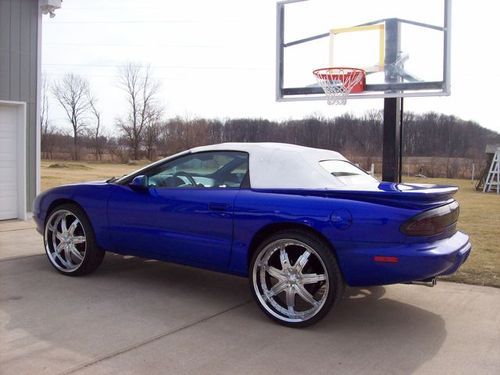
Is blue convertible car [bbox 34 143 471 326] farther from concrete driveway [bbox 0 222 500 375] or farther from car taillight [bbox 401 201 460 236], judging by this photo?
concrete driveway [bbox 0 222 500 375]

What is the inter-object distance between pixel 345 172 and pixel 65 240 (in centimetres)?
322

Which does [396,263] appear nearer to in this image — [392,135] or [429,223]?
[429,223]

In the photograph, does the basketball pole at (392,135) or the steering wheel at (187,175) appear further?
the basketball pole at (392,135)

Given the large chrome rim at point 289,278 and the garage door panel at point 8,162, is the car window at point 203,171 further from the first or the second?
the garage door panel at point 8,162

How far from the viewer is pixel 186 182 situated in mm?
5297

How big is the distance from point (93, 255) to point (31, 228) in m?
3.91

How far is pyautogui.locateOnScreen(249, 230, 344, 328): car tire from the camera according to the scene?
4.29 m

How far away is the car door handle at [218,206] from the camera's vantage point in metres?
Result: 4.77

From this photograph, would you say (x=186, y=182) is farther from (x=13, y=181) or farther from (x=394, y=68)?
(x=13, y=181)

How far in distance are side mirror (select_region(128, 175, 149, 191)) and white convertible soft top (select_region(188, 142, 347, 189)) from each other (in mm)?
894

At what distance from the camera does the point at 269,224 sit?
454 cm

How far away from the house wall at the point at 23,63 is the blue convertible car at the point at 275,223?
4614mm

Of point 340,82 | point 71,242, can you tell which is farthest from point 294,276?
point 340,82

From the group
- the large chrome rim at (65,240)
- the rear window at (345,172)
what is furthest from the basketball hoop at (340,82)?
the large chrome rim at (65,240)
